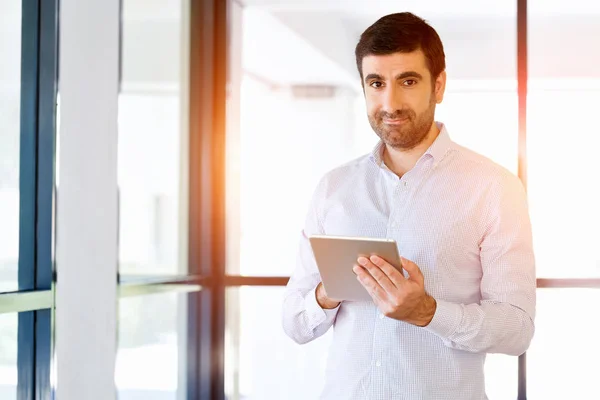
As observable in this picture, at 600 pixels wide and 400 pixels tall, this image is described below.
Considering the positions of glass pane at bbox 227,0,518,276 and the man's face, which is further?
glass pane at bbox 227,0,518,276

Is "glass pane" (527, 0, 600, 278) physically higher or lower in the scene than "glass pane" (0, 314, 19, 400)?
higher

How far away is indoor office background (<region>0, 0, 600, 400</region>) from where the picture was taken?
249cm

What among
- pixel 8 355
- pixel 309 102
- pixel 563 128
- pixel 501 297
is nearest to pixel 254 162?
pixel 309 102

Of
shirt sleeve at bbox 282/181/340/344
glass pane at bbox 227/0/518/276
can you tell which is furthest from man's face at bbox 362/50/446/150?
glass pane at bbox 227/0/518/276

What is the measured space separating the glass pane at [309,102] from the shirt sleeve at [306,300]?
1.26 metres

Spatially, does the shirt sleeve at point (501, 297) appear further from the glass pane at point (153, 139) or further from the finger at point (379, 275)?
the glass pane at point (153, 139)

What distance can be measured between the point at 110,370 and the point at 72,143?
77cm

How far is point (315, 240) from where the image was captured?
5.87 ft

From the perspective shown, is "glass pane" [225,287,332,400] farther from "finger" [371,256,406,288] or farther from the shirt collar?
"finger" [371,256,406,288]

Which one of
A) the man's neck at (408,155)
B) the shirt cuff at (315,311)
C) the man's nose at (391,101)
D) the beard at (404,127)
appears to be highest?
the man's nose at (391,101)

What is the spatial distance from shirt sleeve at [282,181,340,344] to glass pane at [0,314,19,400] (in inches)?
29.8

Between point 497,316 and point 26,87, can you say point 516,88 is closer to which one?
point 497,316

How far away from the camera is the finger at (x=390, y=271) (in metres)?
1.75

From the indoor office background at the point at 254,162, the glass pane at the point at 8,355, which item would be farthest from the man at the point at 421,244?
the indoor office background at the point at 254,162
